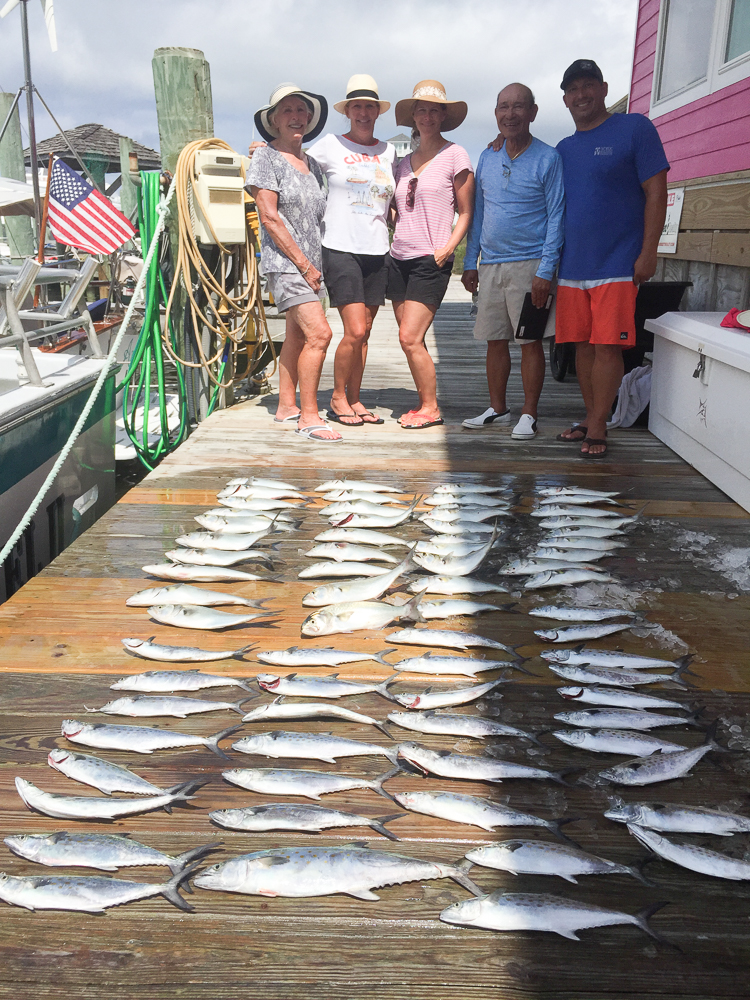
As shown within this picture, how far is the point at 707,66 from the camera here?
6152mm

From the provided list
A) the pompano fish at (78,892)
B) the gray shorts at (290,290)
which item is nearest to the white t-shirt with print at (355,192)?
the gray shorts at (290,290)

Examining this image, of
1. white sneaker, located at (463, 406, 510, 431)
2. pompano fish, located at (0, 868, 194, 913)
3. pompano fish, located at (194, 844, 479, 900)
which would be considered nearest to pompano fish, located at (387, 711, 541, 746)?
pompano fish, located at (194, 844, 479, 900)

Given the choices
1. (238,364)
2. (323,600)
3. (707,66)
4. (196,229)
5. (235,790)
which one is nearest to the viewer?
(235,790)

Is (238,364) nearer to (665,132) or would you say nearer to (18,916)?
(665,132)

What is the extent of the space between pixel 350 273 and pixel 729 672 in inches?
131

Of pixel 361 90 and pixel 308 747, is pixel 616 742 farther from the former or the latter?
pixel 361 90

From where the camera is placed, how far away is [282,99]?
451cm

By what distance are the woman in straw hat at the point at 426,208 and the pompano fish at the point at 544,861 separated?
3.73 metres

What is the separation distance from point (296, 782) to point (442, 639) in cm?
84

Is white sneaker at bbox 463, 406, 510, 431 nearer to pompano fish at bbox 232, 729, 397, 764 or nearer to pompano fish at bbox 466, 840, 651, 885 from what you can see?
pompano fish at bbox 232, 729, 397, 764

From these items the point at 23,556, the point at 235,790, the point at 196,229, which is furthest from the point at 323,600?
the point at 196,229

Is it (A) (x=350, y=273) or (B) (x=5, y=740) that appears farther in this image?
(A) (x=350, y=273)

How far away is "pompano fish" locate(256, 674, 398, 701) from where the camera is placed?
230cm

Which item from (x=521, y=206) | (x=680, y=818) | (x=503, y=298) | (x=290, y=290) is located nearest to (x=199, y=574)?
(x=680, y=818)
